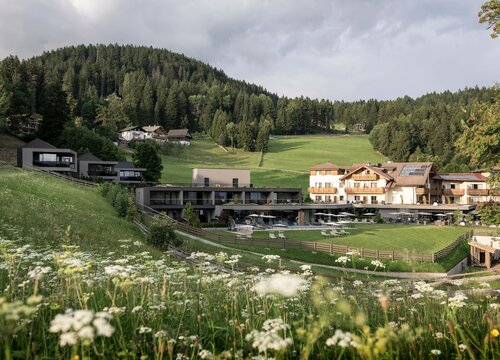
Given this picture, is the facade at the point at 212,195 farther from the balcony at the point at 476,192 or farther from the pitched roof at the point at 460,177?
the balcony at the point at 476,192

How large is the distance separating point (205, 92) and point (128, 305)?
198708 millimetres

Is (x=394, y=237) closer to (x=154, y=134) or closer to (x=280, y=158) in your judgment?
(x=280, y=158)

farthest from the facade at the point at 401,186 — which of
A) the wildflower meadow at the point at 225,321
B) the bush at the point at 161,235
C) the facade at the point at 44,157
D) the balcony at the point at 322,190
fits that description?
the wildflower meadow at the point at 225,321

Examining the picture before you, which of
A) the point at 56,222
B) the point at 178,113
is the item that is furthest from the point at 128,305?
the point at 178,113

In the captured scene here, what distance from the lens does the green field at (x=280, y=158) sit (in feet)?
325

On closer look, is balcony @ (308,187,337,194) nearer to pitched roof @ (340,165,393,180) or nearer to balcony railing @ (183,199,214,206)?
pitched roof @ (340,165,393,180)

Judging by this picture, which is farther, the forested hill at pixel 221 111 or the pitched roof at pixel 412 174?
the forested hill at pixel 221 111

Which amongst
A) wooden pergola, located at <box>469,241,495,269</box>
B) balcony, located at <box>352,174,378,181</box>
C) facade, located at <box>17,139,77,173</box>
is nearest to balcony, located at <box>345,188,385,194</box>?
balcony, located at <box>352,174,378,181</box>

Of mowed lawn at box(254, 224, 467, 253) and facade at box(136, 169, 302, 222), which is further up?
facade at box(136, 169, 302, 222)

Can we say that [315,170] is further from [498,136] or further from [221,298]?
[221,298]

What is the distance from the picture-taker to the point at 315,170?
85.1m

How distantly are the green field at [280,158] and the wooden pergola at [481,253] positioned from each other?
162 ft

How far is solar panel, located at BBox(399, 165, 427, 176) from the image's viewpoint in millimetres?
77350

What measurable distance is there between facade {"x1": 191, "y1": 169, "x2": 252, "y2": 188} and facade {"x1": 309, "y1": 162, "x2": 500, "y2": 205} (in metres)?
16.9
